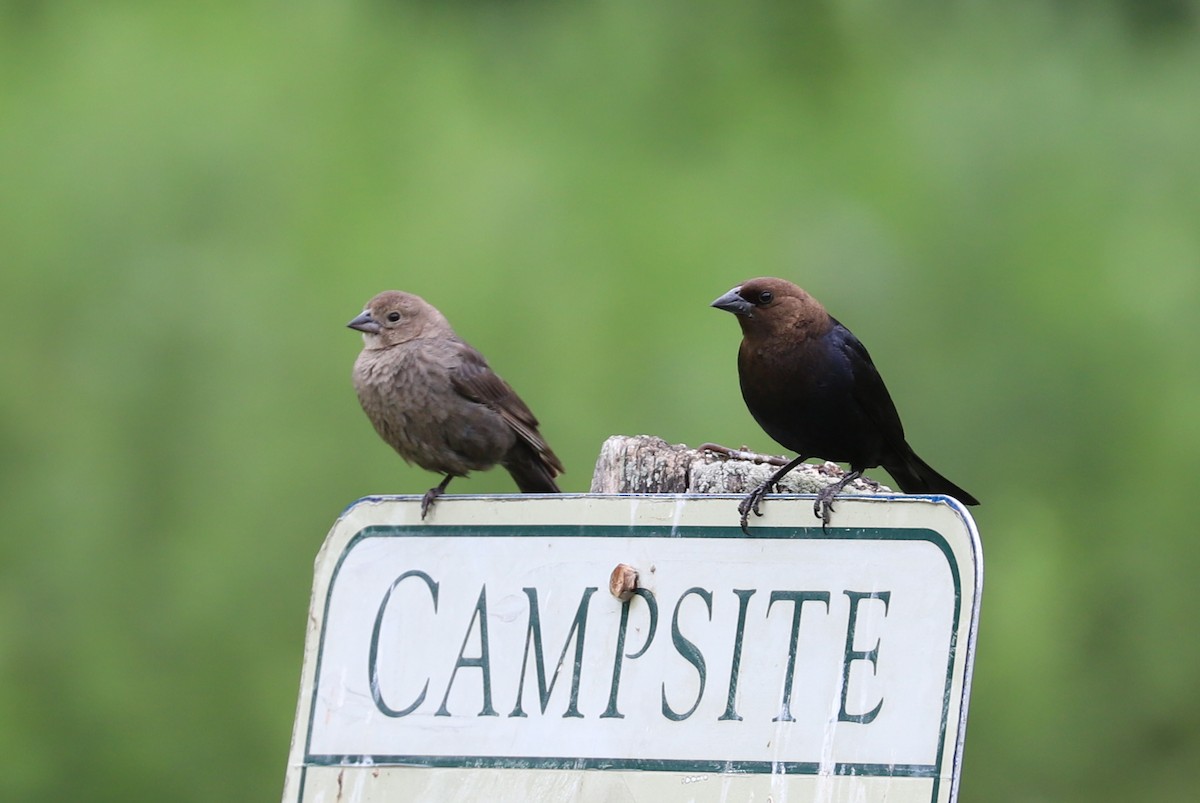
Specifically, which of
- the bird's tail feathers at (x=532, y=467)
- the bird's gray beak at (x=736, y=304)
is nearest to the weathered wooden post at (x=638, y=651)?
the bird's gray beak at (x=736, y=304)

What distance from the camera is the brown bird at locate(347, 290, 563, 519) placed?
4.05 m

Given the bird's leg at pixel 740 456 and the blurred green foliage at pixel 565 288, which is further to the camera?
the blurred green foliage at pixel 565 288

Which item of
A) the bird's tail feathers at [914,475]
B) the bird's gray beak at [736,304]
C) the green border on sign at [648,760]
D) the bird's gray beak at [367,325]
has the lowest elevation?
the green border on sign at [648,760]

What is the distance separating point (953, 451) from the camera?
5.57 m

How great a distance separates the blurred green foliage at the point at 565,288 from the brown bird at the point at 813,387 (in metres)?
1.98

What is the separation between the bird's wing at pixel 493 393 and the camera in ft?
13.4

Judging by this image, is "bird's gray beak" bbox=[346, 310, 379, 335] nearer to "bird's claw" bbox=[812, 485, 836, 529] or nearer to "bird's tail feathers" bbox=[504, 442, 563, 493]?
"bird's tail feathers" bbox=[504, 442, 563, 493]

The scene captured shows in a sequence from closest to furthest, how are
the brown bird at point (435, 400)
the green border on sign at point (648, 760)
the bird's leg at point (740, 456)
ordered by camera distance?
1. the green border on sign at point (648, 760)
2. the bird's leg at point (740, 456)
3. the brown bird at point (435, 400)

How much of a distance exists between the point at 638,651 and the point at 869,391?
1.23m

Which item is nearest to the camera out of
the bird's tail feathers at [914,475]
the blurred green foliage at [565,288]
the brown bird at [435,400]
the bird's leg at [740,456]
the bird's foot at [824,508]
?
the bird's foot at [824,508]

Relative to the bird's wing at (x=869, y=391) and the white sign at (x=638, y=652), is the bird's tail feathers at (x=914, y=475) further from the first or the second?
the white sign at (x=638, y=652)

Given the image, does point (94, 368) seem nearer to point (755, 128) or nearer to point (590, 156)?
point (590, 156)

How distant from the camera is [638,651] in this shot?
208cm

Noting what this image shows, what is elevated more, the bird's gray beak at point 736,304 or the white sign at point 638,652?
the bird's gray beak at point 736,304
